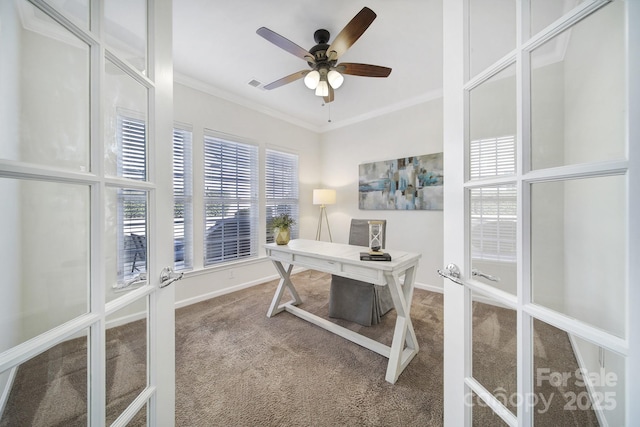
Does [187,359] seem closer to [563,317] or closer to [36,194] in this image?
[36,194]

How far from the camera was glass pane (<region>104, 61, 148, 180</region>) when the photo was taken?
67 centimetres

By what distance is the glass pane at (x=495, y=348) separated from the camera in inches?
27.1

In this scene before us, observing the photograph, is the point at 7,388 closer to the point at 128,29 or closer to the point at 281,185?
the point at 128,29

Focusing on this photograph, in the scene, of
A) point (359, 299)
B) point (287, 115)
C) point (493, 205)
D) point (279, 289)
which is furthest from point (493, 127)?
point (287, 115)

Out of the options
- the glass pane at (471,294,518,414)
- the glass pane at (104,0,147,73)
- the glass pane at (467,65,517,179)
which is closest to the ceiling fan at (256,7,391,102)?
the glass pane at (104,0,147,73)

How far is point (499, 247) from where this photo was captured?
0.76 m

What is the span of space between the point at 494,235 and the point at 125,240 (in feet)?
4.42

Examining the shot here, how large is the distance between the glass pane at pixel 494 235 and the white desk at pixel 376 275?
77 cm

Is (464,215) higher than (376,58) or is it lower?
lower

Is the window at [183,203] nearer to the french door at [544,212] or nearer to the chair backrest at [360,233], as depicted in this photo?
the chair backrest at [360,233]

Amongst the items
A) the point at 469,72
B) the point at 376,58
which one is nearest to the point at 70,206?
the point at 469,72

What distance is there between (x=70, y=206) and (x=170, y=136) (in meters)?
0.48

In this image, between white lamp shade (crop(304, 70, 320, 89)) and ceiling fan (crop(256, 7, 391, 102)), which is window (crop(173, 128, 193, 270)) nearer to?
ceiling fan (crop(256, 7, 391, 102))

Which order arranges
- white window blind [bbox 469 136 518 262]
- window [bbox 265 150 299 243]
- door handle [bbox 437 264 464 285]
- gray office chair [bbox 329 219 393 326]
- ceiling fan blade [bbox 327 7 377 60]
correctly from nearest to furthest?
white window blind [bbox 469 136 518 262] < door handle [bbox 437 264 464 285] < ceiling fan blade [bbox 327 7 377 60] < gray office chair [bbox 329 219 393 326] < window [bbox 265 150 299 243]
